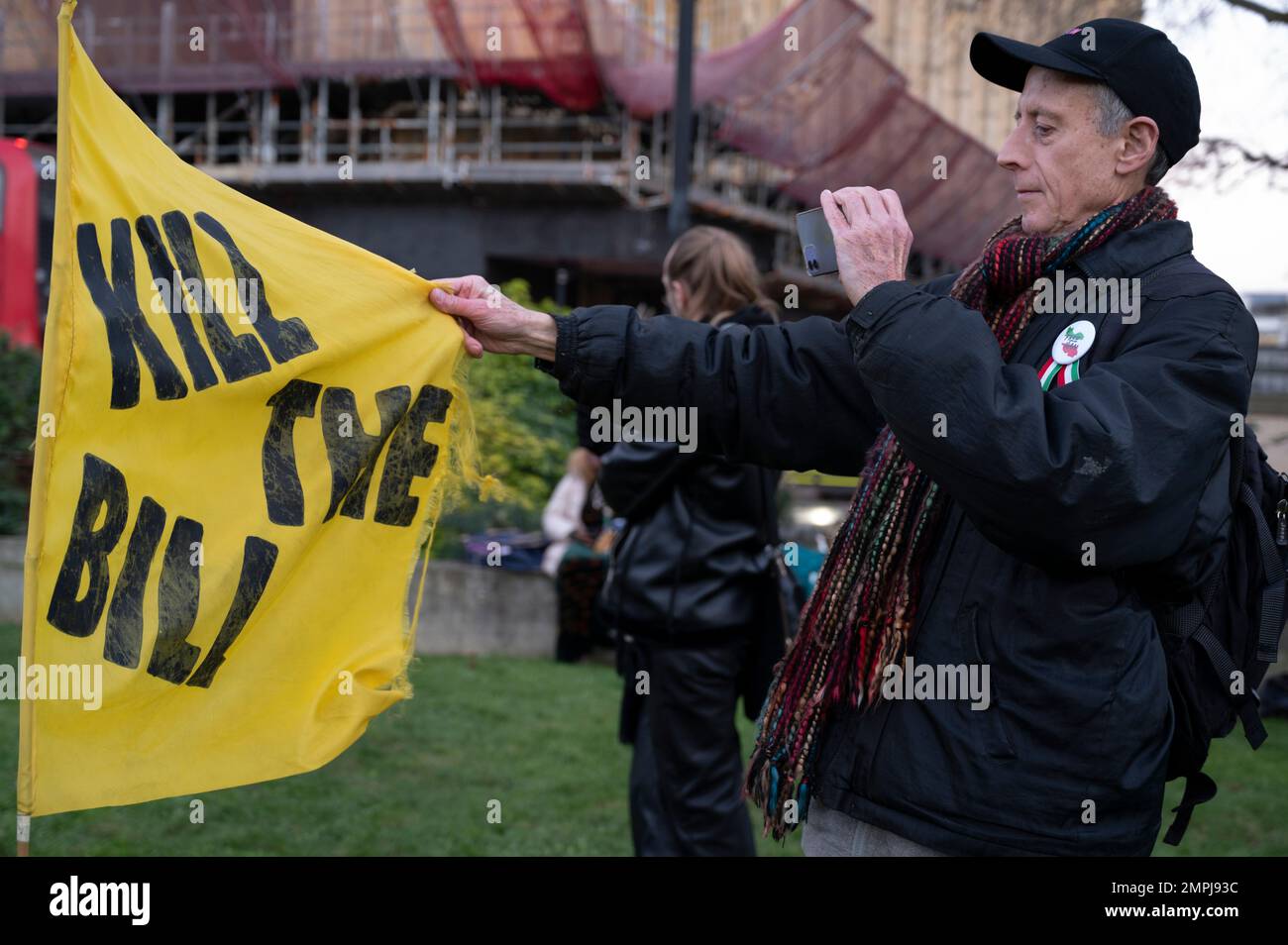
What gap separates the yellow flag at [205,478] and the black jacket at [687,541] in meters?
1.45

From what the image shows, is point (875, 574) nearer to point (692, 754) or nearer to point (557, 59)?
point (692, 754)

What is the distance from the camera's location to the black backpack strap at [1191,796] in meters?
2.56

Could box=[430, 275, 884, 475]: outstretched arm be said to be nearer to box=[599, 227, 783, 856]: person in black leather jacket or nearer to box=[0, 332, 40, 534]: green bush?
box=[599, 227, 783, 856]: person in black leather jacket

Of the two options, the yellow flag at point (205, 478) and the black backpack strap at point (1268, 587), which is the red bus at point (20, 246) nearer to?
the yellow flag at point (205, 478)

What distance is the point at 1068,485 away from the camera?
2084 millimetres

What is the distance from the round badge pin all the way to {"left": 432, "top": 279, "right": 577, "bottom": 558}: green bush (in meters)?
7.18

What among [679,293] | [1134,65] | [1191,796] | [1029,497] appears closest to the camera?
[1029,497]

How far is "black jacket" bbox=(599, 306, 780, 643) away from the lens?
4.34 m

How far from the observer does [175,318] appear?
2.66 m

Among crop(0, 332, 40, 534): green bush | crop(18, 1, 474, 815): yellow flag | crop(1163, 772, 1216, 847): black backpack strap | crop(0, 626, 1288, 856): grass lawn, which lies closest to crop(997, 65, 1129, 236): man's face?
crop(1163, 772, 1216, 847): black backpack strap

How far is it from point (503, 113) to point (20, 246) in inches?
225

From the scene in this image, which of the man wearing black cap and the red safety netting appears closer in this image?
the man wearing black cap

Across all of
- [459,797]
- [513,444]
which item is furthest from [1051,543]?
[513,444]

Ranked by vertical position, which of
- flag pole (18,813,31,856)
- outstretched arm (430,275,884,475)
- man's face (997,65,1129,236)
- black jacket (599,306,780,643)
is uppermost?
man's face (997,65,1129,236)
